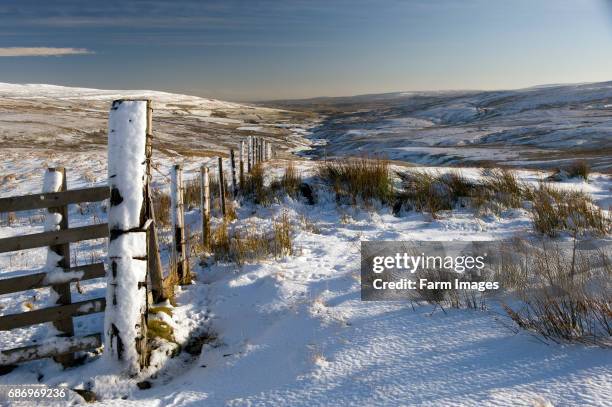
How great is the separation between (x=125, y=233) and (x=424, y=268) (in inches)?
125

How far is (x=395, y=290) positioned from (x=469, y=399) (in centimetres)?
195

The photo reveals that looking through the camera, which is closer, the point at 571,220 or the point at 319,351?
the point at 319,351

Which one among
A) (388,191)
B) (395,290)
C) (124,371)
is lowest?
(124,371)

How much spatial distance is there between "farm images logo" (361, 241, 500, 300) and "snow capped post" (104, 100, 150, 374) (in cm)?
222

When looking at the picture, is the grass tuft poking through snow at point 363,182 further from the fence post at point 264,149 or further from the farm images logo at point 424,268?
the fence post at point 264,149

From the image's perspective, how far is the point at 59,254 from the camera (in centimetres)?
372

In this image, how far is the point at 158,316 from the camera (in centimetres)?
417

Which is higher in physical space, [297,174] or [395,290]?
[297,174]

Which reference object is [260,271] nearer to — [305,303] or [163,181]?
[305,303]

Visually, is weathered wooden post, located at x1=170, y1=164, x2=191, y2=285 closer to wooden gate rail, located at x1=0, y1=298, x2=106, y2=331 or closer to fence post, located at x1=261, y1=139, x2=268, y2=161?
wooden gate rail, located at x1=0, y1=298, x2=106, y2=331

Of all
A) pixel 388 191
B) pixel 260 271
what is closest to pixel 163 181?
pixel 388 191

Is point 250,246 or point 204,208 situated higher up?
point 204,208

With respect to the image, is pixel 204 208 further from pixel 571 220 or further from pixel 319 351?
pixel 571 220

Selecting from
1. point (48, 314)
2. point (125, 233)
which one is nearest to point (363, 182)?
point (125, 233)
